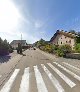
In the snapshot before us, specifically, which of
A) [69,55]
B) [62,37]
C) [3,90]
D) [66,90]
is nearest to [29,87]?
[3,90]

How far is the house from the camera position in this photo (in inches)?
1796

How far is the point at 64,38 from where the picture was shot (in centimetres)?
5072

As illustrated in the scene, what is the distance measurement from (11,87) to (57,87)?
2420mm

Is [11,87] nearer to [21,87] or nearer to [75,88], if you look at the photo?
[21,87]

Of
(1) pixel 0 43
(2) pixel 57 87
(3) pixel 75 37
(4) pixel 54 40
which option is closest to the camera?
(2) pixel 57 87

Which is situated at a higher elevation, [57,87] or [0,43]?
[0,43]

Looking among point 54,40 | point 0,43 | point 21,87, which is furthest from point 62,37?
point 21,87

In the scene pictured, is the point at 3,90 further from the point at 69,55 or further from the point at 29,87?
the point at 69,55

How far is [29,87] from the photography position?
9.17 m

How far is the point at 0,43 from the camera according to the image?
37.4 m

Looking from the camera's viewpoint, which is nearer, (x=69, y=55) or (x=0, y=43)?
(x=69, y=55)

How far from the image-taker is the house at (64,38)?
45606 millimetres

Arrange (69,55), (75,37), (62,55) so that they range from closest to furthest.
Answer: (69,55), (62,55), (75,37)

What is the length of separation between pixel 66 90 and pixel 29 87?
1.99 metres
